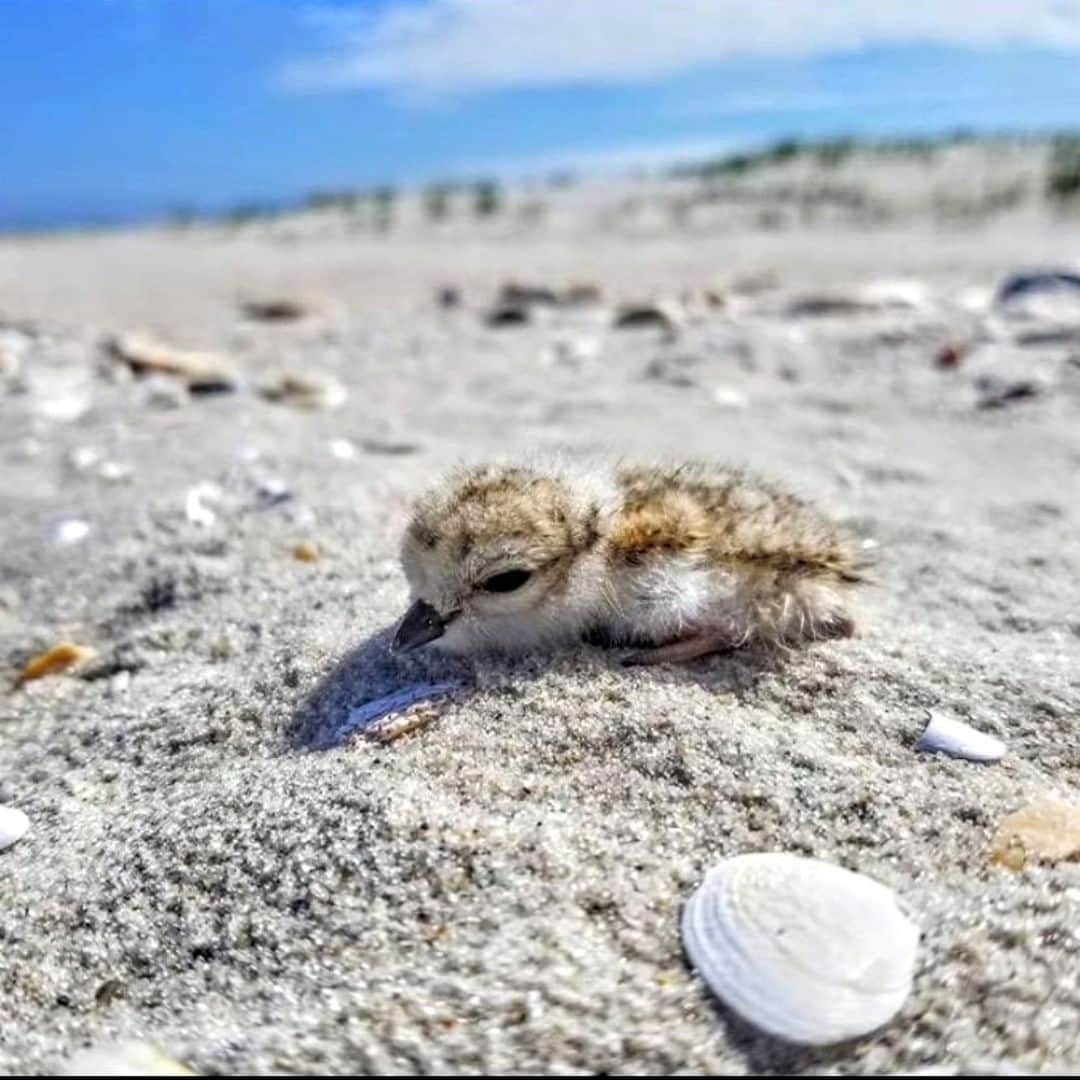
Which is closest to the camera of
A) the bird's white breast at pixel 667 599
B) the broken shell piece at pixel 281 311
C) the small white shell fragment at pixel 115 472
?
the bird's white breast at pixel 667 599

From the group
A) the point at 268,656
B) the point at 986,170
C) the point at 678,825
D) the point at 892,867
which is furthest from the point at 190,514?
the point at 986,170

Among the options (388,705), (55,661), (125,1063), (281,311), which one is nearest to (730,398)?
(55,661)

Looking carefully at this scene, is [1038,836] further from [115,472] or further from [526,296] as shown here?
[526,296]

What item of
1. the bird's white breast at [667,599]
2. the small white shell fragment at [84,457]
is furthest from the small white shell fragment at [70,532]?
the bird's white breast at [667,599]

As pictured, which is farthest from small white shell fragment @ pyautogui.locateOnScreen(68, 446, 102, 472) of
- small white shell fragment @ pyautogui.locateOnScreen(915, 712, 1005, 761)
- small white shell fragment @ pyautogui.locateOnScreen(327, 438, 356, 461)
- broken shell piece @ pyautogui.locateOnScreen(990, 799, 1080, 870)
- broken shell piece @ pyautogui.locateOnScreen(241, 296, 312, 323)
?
broken shell piece @ pyautogui.locateOnScreen(241, 296, 312, 323)

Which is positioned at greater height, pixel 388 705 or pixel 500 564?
pixel 500 564

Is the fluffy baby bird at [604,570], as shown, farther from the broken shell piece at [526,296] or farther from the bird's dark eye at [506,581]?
the broken shell piece at [526,296]

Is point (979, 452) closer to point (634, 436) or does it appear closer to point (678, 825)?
point (634, 436)
